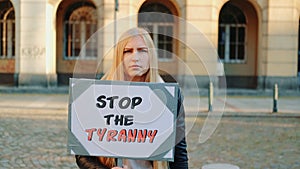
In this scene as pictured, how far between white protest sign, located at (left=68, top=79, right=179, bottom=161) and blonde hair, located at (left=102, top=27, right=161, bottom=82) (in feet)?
0.25

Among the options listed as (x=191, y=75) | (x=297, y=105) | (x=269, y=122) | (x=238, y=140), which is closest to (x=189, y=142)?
(x=238, y=140)

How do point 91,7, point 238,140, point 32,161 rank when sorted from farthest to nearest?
point 91,7 → point 238,140 → point 32,161

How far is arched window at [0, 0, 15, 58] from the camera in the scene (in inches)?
893

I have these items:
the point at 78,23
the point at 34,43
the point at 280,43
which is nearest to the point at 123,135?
the point at 34,43

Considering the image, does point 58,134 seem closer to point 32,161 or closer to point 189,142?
point 32,161

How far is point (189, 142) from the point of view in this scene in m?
8.30

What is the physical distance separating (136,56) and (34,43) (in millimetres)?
18521

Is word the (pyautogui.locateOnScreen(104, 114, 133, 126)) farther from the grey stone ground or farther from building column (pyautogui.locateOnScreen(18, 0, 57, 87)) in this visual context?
building column (pyautogui.locateOnScreen(18, 0, 57, 87))

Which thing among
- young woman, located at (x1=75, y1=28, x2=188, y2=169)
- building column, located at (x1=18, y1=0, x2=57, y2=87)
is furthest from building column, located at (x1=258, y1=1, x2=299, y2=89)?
young woman, located at (x1=75, y1=28, x2=188, y2=169)

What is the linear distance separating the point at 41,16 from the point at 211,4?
313 inches

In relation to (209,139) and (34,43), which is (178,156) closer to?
(209,139)

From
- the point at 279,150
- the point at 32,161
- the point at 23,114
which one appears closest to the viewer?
the point at 32,161

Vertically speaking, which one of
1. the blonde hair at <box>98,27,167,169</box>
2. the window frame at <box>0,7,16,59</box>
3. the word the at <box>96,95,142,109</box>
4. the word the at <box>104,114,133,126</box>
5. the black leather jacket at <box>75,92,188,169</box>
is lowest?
the black leather jacket at <box>75,92,188,169</box>

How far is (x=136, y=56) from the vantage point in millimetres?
2184
